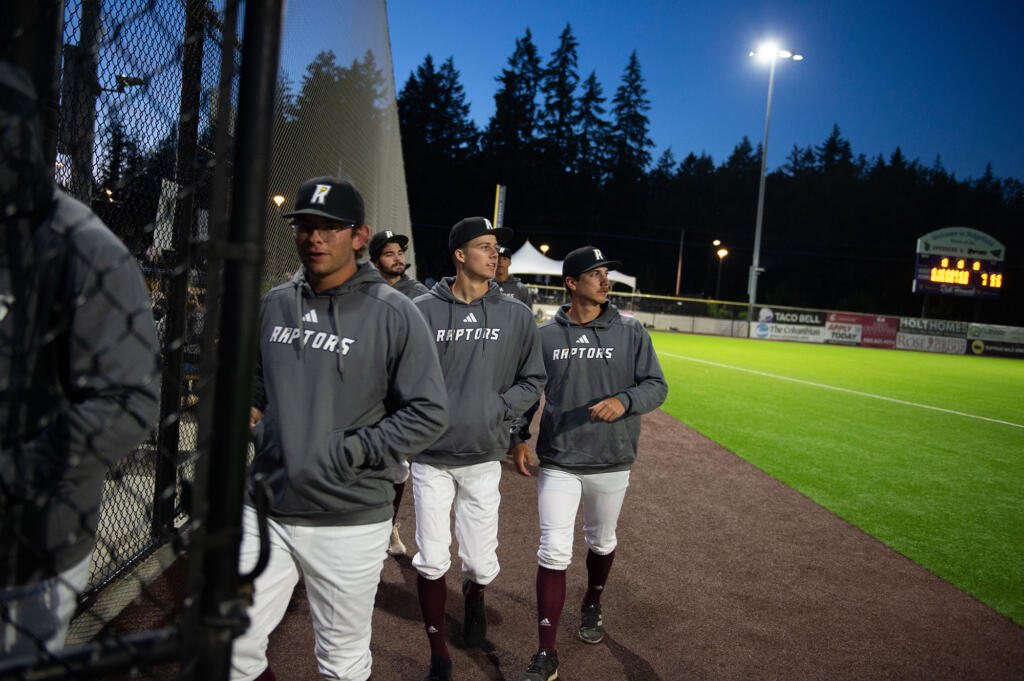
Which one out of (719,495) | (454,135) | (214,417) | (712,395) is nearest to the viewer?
(214,417)

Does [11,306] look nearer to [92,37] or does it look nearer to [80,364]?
[80,364]

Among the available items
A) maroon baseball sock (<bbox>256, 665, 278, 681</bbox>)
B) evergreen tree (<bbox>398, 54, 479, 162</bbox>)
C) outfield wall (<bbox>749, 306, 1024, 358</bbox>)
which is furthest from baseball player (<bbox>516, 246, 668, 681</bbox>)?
evergreen tree (<bbox>398, 54, 479, 162</bbox>)

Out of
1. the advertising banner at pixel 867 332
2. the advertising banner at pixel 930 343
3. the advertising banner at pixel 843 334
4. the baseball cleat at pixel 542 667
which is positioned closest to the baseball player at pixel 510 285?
the baseball cleat at pixel 542 667

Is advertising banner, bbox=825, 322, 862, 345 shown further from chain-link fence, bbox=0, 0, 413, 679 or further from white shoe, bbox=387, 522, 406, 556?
chain-link fence, bbox=0, 0, 413, 679

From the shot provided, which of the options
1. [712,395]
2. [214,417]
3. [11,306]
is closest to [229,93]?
[214,417]

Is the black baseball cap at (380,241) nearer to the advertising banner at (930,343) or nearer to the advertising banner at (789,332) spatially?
the advertising banner at (789,332)

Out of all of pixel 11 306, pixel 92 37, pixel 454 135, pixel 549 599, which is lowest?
pixel 549 599

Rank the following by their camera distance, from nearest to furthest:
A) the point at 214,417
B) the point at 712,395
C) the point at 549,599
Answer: the point at 214,417, the point at 549,599, the point at 712,395

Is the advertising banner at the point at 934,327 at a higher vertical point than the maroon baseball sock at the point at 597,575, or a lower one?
higher

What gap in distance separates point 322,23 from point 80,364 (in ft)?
15.7

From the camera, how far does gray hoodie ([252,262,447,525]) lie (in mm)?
2273

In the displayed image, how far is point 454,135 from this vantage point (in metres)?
67.6

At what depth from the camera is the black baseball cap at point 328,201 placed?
90.4 inches

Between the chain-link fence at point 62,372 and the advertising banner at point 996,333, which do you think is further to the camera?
the advertising banner at point 996,333
